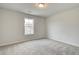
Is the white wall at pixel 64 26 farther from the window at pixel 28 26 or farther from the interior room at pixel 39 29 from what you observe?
the window at pixel 28 26

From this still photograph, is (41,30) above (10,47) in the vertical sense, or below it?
above

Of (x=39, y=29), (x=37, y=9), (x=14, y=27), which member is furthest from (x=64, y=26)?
(x=14, y=27)

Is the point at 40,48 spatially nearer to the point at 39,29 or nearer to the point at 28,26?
the point at 39,29

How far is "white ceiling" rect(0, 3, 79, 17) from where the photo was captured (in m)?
2.31

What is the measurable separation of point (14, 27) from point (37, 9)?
2.82 feet

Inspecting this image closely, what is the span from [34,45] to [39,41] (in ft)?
0.67

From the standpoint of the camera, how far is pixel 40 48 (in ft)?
8.54

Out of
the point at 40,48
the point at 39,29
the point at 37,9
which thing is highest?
the point at 37,9

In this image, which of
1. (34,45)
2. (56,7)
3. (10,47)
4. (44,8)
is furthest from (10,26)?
(56,7)

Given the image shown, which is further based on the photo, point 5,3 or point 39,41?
point 39,41

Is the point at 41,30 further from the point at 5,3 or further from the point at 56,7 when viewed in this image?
the point at 5,3

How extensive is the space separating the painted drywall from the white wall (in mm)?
308

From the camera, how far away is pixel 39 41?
266cm
